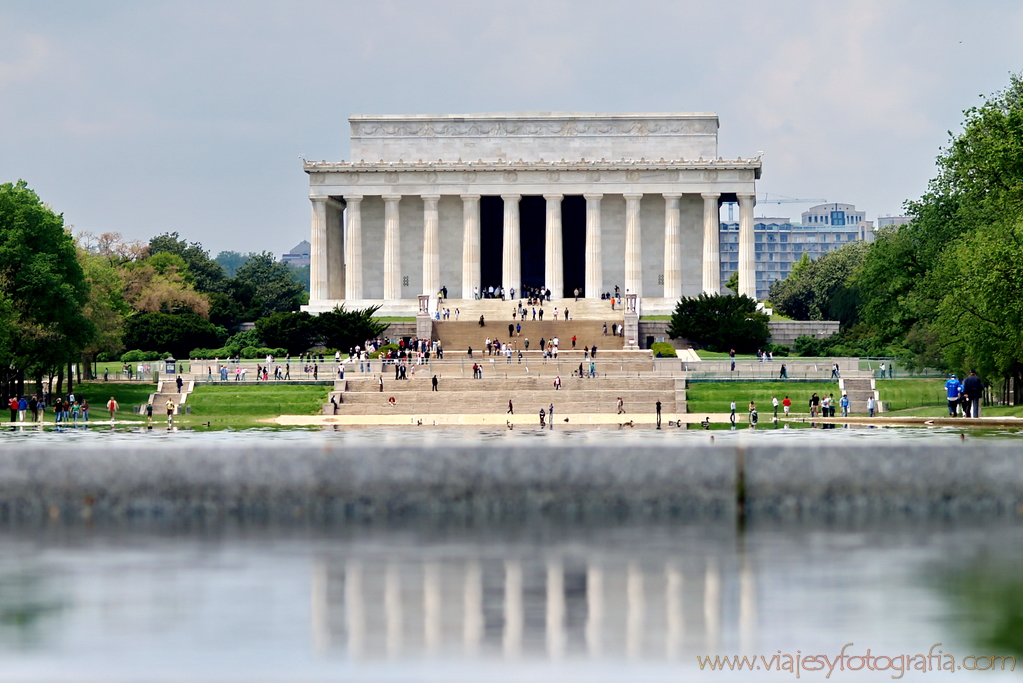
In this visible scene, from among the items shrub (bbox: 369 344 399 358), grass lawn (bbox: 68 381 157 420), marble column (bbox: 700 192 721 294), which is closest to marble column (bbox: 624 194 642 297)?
marble column (bbox: 700 192 721 294)

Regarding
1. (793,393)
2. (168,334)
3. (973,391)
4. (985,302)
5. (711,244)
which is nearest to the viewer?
(973,391)

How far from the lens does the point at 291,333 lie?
84625mm

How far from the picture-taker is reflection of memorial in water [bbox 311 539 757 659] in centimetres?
1236

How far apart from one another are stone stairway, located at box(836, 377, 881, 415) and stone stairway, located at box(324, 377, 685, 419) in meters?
7.78

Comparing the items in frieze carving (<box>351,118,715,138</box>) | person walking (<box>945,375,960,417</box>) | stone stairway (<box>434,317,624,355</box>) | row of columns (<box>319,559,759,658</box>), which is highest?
frieze carving (<box>351,118,715,138</box>)

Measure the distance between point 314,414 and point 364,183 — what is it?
47.0 m

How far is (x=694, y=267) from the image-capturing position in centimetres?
10388

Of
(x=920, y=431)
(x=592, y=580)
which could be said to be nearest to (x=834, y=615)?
(x=592, y=580)

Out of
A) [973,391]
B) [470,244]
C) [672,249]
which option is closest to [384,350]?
[470,244]

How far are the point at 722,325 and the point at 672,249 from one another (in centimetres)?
1704

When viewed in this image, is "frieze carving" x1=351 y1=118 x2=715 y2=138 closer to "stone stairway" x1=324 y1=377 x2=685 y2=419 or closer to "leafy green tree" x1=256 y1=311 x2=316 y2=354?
"leafy green tree" x1=256 y1=311 x2=316 y2=354

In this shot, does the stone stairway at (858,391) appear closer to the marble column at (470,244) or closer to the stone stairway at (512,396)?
the stone stairway at (512,396)

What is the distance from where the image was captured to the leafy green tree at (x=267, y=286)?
12446 cm

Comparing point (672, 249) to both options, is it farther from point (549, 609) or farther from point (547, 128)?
point (549, 609)
